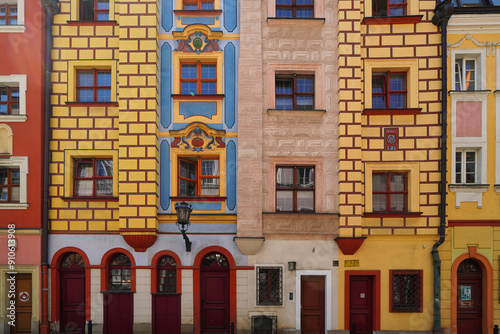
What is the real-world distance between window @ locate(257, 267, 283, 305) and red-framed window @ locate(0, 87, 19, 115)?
9.88 metres

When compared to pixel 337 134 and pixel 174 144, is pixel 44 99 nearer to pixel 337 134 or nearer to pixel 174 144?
pixel 174 144

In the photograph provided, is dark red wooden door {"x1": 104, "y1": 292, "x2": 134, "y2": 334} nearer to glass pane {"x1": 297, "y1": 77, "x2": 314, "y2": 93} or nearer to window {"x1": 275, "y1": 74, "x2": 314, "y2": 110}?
window {"x1": 275, "y1": 74, "x2": 314, "y2": 110}

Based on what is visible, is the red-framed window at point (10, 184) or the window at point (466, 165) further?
the window at point (466, 165)

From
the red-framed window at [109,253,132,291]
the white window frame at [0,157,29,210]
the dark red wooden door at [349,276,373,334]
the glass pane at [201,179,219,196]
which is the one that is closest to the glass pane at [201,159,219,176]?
the glass pane at [201,179,219,196]

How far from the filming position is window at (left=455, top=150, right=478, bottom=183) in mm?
12102

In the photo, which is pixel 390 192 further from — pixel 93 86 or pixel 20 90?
pixel 20 90

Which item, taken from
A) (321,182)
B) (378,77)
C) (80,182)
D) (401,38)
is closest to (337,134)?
(321,182)

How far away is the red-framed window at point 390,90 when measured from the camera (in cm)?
1233

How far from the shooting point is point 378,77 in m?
12.5

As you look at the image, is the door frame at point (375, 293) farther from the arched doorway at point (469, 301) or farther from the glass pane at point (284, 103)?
the glass pane at point (284, 103)

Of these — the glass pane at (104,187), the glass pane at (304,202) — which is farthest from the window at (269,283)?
the glass pane at (104,187)

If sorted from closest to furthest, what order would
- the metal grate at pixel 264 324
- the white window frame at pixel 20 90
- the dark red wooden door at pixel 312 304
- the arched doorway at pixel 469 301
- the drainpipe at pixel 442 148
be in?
the drainpipe at pixel 442 148 < the metal grate at pixel 264 324 < the white window frame at pixel 20 90 < the dark red wooden door at pixel 312 304 < the arched doorway at pixel 469 301

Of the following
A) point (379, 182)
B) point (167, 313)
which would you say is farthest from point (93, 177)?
point (379, 182)

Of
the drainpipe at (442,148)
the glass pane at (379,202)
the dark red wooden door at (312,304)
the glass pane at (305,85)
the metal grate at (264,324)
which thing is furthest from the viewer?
the glass pane at (305,85)
